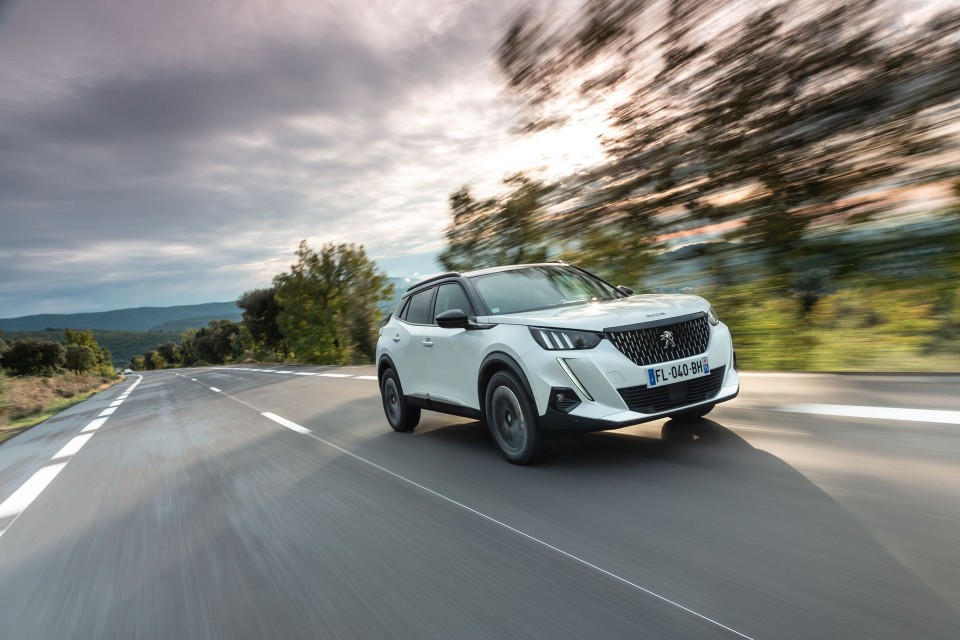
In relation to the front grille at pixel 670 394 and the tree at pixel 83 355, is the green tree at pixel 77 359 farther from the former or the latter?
the front grille at pixel 670 394

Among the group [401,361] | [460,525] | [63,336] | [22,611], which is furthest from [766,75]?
[63,336]

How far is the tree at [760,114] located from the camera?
8195 mm

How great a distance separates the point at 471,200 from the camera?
1761 centimetres

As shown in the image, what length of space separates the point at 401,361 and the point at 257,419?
15.0 feet

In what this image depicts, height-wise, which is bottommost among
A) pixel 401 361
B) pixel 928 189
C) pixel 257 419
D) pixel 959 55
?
pixel 257 419

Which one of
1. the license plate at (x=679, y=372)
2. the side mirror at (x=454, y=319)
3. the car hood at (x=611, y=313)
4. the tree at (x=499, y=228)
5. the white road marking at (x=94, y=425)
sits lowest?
the white road marking at (x=94, y=425)

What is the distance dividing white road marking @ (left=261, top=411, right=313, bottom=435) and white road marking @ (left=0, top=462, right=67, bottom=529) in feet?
8.58

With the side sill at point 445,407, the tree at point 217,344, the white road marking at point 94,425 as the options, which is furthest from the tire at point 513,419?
the tree at point 217,344

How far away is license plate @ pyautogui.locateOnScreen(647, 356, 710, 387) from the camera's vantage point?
174 inches

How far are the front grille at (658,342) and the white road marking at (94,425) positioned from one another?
38.4 feet

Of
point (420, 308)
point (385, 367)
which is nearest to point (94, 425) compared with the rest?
point (385, 367)

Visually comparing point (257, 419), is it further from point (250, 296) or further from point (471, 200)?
point (250, 296)

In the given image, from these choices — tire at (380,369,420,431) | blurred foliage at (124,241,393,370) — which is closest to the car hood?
tire at (380,369,420,431)

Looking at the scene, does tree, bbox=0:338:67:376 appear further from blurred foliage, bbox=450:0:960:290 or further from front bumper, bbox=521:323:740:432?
front bumper, bbox=521:323:740:432
